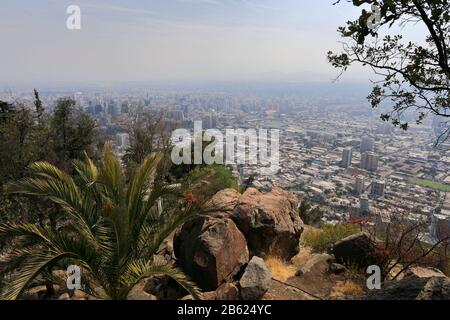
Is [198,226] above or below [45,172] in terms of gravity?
below

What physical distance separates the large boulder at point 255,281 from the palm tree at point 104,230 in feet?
4.95

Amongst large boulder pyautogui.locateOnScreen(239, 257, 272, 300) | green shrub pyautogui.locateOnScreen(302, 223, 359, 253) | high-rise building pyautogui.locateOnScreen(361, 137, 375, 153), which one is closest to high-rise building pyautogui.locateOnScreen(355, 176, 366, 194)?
high-rise building pyautogui.locateOnScreen(361, 137, 375, 153)

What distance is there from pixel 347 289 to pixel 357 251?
117cm

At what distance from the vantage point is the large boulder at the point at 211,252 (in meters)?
5.49

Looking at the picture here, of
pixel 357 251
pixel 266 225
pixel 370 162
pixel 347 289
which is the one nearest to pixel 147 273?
pixel 266 225

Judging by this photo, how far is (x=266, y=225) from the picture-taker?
23.0ft

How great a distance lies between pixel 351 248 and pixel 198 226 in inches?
140

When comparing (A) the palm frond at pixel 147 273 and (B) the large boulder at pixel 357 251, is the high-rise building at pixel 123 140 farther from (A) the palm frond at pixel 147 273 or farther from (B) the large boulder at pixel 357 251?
(A) the palm frond at pixel 147 273

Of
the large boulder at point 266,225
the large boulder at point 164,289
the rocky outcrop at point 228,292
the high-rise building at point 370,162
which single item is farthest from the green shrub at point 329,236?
the high-rise building at point 370,162

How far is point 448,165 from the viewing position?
29422 mm

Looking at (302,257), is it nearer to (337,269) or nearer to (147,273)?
(337,269)

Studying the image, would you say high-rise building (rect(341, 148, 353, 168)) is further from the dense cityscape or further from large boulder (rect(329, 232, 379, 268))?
large boulder (rect(329, 232, 379, 268))
